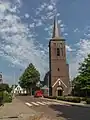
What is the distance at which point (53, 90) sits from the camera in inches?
3364

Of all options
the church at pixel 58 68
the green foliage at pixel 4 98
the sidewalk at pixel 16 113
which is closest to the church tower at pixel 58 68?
the church at pixel 58 68

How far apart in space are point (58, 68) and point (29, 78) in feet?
71.0

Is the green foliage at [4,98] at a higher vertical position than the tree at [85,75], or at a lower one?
lower

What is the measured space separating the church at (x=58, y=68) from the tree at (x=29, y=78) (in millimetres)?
18099

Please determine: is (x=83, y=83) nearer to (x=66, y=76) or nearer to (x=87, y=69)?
(x=87, y=69)

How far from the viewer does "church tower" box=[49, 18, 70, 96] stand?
86125mm

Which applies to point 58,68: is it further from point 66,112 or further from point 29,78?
point 66,112

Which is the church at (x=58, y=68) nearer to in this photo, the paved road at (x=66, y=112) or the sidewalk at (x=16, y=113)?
Result: the paved road at (x=66, y=112)

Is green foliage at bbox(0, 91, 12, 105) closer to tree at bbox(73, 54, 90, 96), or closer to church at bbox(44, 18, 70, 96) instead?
tree at bbox(73, 54, 90, 96)

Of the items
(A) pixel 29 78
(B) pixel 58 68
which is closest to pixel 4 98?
(B) pixel 58 68

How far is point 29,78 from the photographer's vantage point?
10544 centimetres

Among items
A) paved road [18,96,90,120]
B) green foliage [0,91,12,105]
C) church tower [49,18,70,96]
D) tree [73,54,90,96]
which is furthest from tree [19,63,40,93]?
paved road [18,96,90,120]

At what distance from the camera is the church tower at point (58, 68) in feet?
283

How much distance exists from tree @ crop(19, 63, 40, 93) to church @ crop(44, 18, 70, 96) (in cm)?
1810
